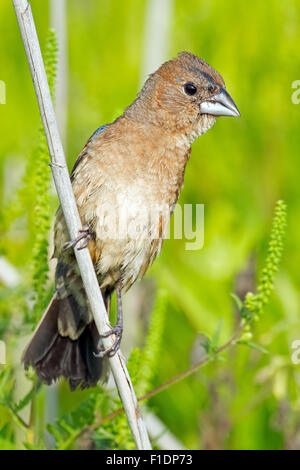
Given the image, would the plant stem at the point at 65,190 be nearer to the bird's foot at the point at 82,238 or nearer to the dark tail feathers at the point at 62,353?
the bird's foot at the point at 82,238

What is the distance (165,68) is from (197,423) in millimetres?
1646

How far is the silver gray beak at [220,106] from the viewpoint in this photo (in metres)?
2.77

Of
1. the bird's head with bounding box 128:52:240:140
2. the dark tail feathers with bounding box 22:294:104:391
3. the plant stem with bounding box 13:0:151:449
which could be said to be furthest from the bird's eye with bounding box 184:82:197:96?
the dark tail feathers with bounding box 22:294:104:391

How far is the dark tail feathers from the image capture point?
2.81 metres

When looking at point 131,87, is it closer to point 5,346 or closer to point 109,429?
point 5,346

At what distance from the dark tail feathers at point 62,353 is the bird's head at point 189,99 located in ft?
2.71

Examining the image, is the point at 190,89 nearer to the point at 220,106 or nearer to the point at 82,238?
the point at 220,106

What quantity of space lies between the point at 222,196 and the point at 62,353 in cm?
149

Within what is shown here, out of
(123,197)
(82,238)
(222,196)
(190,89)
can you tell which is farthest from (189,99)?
(222,196)

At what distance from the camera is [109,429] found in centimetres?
253

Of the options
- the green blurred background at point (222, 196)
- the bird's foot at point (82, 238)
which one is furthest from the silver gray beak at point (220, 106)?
the green blurred background at point (222, 196)

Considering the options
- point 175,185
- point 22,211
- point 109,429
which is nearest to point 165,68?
point 175,185

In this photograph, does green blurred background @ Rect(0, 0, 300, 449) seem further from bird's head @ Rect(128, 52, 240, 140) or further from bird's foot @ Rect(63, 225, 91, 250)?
bird's head @ Rect(128, 52, 240, 140)

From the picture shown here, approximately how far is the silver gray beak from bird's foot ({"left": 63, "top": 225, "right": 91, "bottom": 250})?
0.64 metres
